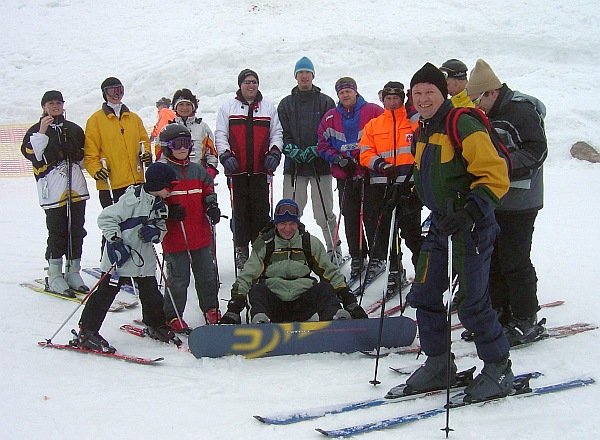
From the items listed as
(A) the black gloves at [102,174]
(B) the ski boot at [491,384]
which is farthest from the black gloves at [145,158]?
(B) the ski boot at [491,384]

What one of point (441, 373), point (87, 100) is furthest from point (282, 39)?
point (441, 373)

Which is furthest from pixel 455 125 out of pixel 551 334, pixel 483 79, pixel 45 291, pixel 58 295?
pixel 45 291

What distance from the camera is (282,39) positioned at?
19781 mm

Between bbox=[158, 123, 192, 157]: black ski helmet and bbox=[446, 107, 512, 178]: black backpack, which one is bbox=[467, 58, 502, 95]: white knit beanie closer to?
bbox=[446, 107, 512, 178]: black backpack

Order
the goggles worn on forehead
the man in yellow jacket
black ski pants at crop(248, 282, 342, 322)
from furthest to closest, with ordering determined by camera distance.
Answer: the man in yellow jacket → the goggles worn on forehead → black ski pants at crop(248, 282, 342, 322)

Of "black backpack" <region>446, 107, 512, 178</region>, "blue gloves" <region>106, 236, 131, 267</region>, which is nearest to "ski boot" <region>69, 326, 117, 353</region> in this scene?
"blue gloves" <region>106, 236, 131, 267</region>

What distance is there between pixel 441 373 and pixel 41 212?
8805mm

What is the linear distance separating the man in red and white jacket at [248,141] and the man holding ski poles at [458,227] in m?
2.81

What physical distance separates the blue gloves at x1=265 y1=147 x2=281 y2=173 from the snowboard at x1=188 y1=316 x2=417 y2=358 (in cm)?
211

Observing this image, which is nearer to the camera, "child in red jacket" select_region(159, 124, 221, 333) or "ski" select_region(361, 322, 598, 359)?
"ski" select_region(361, 322, 598, 359)

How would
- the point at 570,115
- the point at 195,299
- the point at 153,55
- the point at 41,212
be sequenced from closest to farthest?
the point at 195,299
the point at 41,212
the point at 570,115
the point at 153,55

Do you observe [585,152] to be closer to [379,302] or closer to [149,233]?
[379,302]

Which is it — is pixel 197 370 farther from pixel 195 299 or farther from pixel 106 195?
pixel 106 195

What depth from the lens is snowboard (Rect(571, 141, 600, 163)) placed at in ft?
41.7
